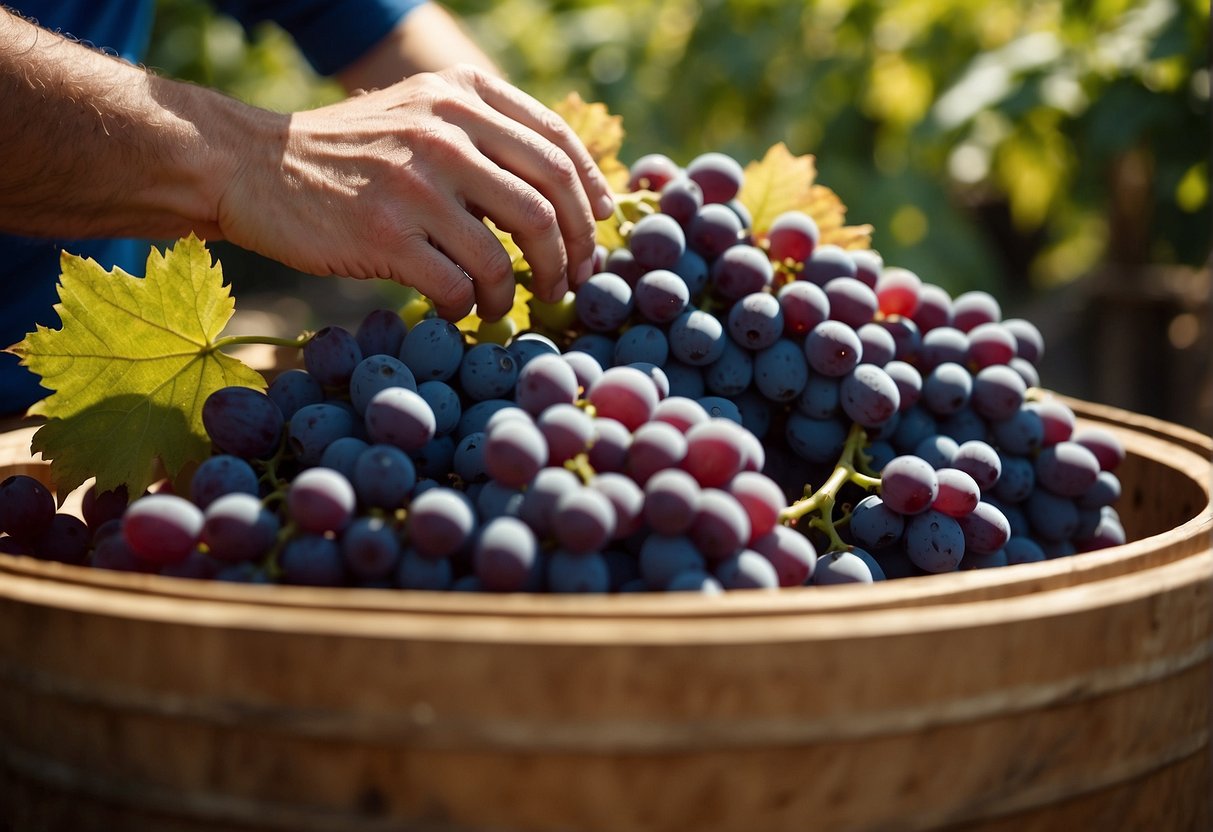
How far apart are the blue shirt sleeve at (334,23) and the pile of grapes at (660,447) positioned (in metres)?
0.79

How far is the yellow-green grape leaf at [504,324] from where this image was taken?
103cm

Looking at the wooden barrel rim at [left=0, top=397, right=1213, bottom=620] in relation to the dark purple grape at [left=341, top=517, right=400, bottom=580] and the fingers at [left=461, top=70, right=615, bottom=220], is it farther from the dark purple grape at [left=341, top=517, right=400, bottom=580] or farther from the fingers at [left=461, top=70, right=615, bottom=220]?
the fingers at [left=461, top=70, right=615, bottom=220]

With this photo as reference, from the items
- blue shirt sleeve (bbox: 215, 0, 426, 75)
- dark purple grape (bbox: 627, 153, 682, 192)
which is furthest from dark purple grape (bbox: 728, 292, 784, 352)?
blue shirt sleeve (bbox: 215, 0, 426, 75)

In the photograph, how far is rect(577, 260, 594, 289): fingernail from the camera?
39.8 inches

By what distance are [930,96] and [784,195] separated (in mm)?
2677

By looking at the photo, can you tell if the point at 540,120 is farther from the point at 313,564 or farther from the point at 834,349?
the point at 313,564

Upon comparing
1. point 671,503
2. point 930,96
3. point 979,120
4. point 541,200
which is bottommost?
point 671,503

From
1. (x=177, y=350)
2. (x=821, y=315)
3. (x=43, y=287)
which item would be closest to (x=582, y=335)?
(x=821, y=315)

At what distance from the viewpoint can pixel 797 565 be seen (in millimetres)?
739

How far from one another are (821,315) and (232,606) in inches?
22.4

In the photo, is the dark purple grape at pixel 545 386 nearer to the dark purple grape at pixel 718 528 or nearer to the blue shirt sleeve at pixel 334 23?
the dark purple grape at pixel 718 528

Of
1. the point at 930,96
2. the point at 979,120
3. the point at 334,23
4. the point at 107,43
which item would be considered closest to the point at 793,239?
the point at 334,23

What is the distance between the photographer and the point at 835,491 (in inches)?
34.3

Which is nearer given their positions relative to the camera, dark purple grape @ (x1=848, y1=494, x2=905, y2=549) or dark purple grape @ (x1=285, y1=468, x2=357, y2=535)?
dark purple grape @ (x1=285, y1=468, x2=357, y2=535)
